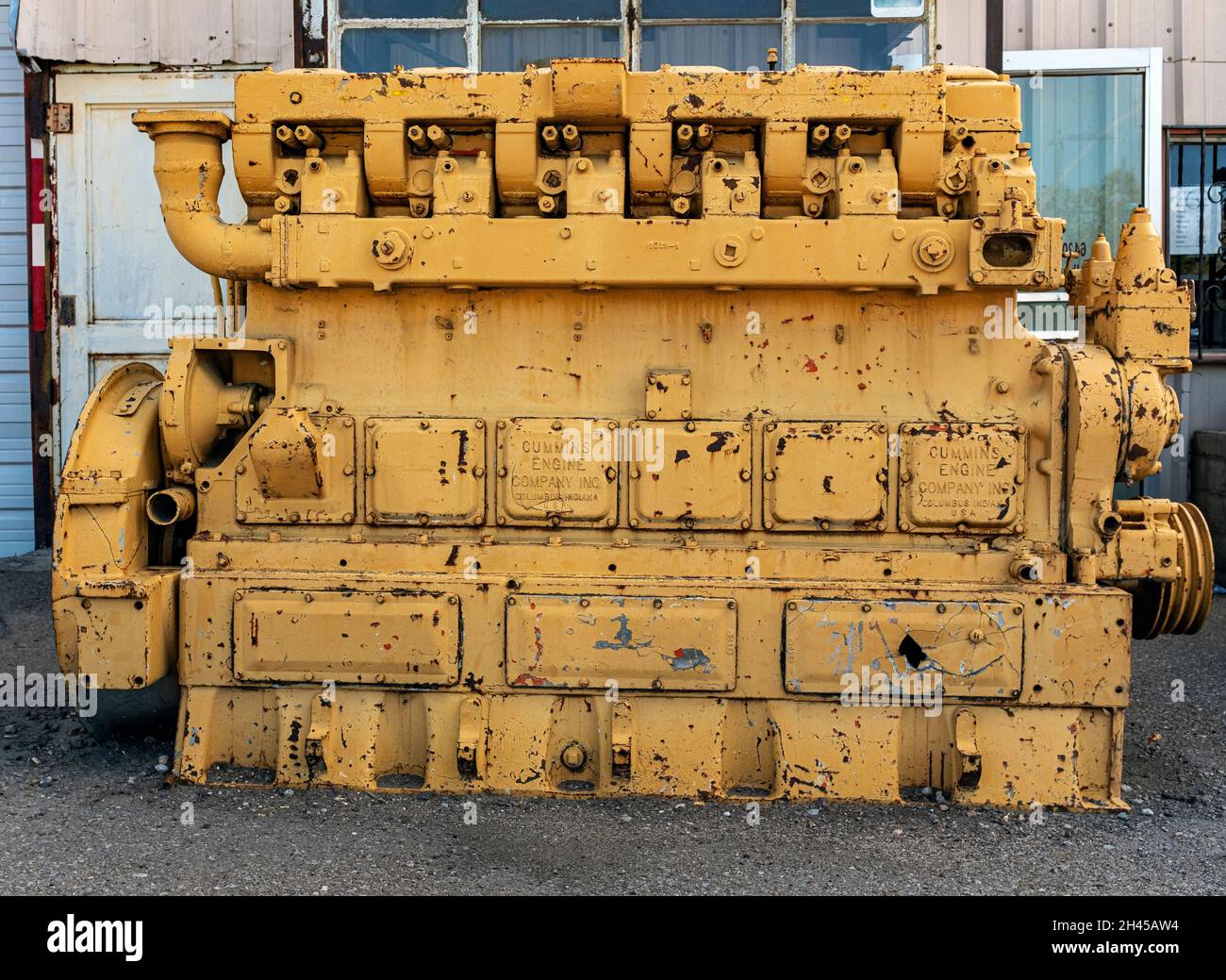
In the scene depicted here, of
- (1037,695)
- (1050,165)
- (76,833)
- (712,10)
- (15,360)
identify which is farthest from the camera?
(15,360)

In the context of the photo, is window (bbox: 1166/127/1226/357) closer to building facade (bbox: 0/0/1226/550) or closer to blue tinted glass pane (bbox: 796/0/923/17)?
building facade (bbox: 0/0/1226/550)

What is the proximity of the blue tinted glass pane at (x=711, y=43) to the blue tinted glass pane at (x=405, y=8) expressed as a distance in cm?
125

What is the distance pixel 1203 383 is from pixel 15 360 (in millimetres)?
9640

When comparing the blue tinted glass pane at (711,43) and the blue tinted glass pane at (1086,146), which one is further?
the blue tinted glass pane at (1086,146)

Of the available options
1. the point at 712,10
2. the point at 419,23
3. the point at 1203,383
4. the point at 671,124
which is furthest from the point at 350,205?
the point at 1203,383

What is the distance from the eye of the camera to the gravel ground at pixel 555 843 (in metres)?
3.71

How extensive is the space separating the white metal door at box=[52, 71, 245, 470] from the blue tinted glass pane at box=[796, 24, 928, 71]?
4418mm

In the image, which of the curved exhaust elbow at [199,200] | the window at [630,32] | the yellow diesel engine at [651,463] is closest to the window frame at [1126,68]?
the window at [630,32]

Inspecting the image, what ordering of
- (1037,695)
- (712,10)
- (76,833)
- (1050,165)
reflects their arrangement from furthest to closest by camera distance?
(1050,165)
(712,10)
(1037,695)
(76,833)

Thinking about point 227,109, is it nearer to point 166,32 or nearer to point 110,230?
point 166,32

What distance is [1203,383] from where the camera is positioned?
8719 millimetres

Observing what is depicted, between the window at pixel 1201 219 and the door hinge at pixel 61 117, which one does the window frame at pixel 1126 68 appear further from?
the door hinge at pixel 61 117

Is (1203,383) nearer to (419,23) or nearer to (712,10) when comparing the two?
(712,10)

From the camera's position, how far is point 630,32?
7.11m
